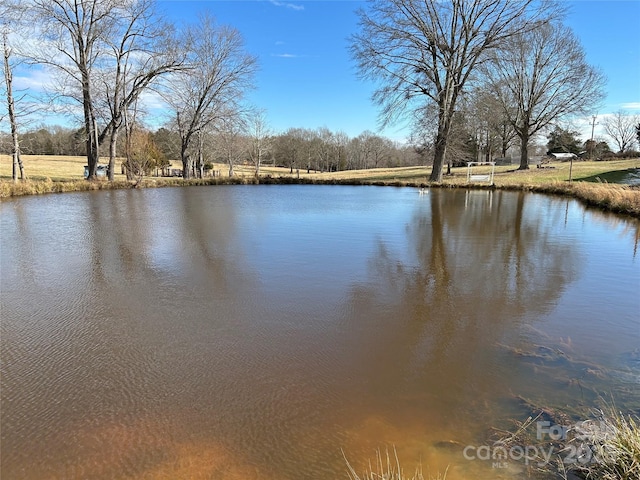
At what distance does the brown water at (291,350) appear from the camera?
7.77 ft

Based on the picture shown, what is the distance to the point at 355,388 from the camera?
9.71 ft

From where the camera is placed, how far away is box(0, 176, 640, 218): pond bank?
12961mm

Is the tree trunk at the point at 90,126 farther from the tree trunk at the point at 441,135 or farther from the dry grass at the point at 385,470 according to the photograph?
the dry grass at the point at 385,470

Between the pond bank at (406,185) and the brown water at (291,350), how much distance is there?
715 centimetres

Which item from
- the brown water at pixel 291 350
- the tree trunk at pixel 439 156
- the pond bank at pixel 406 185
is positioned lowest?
the brown water at pixel 291 350

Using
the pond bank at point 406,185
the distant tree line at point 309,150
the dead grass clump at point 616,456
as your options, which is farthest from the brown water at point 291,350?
the distant tree line at point 309,150

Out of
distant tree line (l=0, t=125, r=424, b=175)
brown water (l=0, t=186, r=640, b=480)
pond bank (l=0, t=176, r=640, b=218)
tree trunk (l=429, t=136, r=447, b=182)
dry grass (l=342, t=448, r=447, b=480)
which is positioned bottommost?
dry grass (l=342, t=448, r=447, b=480)

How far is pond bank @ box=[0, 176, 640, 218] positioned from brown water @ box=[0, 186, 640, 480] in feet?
23.5

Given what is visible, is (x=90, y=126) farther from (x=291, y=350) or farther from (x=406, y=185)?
(x=291, y=350)

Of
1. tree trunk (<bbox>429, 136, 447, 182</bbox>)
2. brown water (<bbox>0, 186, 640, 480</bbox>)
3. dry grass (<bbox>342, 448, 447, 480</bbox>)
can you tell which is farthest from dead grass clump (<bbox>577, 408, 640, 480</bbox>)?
tree trunk (<bbox>429, 136, 447, 182</bbox>)

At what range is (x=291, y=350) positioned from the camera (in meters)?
3.51

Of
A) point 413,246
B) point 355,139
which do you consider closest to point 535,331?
point 413,246

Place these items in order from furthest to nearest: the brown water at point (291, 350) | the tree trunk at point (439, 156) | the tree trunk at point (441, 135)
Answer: the tree trunk at point (439, 156) → the tree trunk at point (441, 135) → the brown water at point (291, 350)

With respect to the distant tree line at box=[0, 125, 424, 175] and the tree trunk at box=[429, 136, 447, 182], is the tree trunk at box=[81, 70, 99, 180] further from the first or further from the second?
the distant tree line at box=[0, 125, 424, 175]
